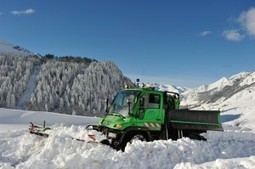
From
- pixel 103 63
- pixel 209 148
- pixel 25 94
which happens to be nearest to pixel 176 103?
pixel 209 148

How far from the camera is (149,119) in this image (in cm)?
1568

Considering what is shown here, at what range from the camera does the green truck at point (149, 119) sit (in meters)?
15.0

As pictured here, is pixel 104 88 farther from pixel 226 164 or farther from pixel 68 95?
pixel 226 164

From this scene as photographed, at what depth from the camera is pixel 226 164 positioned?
368 inches

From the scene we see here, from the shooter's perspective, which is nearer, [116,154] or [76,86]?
[116,154]

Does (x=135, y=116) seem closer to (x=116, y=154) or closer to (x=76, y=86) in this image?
(x=116, y=154)

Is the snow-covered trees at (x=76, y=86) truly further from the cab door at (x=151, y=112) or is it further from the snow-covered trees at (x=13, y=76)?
the cab door at (x=151, y=112)

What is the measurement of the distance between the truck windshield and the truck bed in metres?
1.65

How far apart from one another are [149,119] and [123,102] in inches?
47.7

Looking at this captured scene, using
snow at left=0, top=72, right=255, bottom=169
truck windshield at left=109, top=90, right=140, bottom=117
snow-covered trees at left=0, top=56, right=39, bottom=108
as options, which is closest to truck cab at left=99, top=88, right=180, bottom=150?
truck windshield at left=109, top=90, right=140, bottom=117

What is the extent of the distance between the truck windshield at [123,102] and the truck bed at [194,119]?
165 cm

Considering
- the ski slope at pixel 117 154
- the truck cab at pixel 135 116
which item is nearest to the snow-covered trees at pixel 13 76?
the ski slope at pixel 117 154

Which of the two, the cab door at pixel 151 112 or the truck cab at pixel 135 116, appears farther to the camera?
the cab door at pixel 151 112

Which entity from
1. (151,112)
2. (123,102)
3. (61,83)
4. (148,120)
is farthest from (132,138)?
(61,83)
